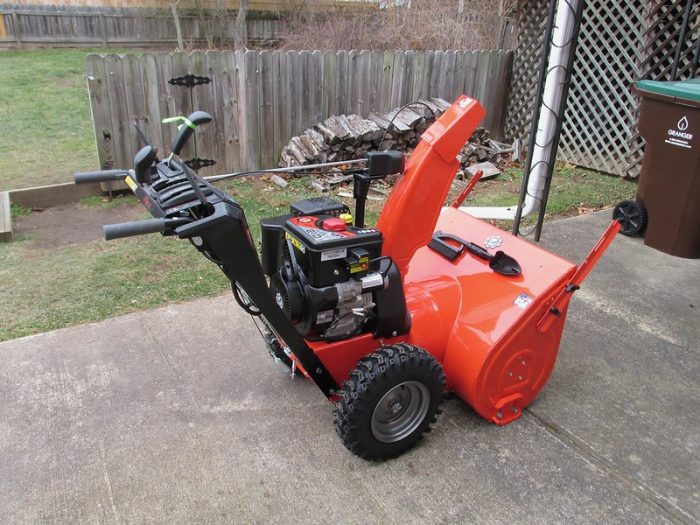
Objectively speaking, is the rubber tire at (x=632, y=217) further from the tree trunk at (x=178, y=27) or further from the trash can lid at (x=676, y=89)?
the tree trunk at (x=178, y=27)

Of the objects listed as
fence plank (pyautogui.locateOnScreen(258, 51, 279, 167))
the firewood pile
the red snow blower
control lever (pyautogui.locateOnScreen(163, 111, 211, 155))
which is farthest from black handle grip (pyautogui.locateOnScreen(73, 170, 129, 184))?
fence plank (pyautogui.locateOnScreen(258, 51, 279, 167))

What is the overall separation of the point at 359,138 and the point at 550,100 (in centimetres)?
277

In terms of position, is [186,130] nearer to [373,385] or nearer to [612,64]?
[373,385]

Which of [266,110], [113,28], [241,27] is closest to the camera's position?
[266,110]

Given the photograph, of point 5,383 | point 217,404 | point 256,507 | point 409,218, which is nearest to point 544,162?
point 409,218

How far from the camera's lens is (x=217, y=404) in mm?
3016

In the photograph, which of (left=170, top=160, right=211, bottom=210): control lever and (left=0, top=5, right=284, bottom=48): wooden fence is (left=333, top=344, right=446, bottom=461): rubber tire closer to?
(left=170, top=160, right=211, bottom=210): control lever

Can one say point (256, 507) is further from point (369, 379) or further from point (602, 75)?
point (602, 75)

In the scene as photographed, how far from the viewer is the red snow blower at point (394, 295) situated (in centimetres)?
234

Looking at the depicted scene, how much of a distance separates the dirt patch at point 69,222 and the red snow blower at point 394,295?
3156mm

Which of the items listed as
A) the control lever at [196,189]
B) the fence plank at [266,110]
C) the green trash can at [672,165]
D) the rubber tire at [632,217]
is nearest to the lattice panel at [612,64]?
the green trash can at [672,165]

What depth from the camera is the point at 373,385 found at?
242 cm

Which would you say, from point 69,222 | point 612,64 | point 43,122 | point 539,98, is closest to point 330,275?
point 539,98

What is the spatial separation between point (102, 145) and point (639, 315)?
211 inches
